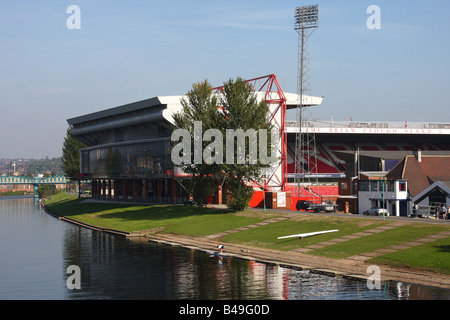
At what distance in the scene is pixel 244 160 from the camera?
81.0 m

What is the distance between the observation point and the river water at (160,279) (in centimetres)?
3884

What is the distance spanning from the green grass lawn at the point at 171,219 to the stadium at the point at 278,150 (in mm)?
8658

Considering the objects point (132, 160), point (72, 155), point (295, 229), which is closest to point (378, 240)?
point (295, 229)

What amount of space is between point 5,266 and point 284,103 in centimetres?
7382

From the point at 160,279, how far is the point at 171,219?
4080cm

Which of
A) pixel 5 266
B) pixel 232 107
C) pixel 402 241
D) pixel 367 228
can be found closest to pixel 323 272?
pixel 402 241

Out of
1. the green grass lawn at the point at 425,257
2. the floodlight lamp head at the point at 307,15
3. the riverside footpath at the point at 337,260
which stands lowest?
the riverside footpath at the point at 337,260

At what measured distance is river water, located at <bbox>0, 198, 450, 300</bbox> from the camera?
3884cm

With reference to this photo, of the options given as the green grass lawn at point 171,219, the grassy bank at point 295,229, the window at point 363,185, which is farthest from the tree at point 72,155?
the window at point 363,185

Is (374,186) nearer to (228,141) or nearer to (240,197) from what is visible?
(240,197)

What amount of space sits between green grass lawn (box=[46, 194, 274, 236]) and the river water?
10406 millimetres

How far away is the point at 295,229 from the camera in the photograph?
65062 millimetres

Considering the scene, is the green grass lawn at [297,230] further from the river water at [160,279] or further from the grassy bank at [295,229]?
the river water at [160,279]
